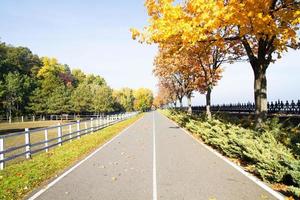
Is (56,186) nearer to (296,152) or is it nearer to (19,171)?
(19,171)

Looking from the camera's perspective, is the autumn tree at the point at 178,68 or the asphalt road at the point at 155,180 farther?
the autumn tree at the point at 178,68

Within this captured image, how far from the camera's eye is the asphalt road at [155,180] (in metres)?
8.48

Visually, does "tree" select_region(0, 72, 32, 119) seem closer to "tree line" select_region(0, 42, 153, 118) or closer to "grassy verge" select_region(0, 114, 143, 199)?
"tree line" select_region(0, 42, 153, 118)

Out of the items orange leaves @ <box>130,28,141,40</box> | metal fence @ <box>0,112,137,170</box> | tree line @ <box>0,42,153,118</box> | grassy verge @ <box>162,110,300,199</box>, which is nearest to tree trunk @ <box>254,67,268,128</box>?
grassy verge @ <box>162,110,300,199</box>

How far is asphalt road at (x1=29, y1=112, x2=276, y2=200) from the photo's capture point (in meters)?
8.48

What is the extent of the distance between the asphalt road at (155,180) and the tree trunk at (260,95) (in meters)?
3.65

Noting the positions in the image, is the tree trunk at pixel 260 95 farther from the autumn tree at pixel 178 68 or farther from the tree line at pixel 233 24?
the autumn tree at pixel 178 68

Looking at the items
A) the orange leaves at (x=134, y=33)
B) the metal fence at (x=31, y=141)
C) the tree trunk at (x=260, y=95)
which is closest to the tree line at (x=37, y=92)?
the metal fence at (x=31, y=141)

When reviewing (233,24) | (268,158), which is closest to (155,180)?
(268,158)

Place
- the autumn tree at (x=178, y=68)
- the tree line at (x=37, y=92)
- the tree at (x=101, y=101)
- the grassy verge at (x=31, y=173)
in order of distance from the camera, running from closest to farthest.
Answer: the grassy verge at (x=31, y=173)
the autumn tree at (x=178, y=68)
the tree line at (x=37, y=92)
the tree at (x=101, y=101)

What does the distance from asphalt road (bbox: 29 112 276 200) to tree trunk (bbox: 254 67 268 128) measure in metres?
3.65

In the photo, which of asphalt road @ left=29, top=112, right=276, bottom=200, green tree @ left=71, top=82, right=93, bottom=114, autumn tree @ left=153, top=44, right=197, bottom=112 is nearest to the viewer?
asphalt road @ left=29, top=112, right=276, bottom=200

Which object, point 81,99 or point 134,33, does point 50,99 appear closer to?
point 81,99

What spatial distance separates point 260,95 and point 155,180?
9016 millimetres
